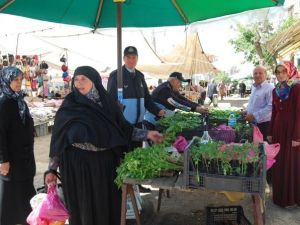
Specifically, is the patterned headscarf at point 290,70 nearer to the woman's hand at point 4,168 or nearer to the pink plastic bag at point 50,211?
the pink plastic bag at point 50,211

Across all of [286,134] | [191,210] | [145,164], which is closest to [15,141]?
[145,164]

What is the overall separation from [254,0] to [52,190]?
2.73m

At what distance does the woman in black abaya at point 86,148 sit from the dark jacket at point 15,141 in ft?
2.78

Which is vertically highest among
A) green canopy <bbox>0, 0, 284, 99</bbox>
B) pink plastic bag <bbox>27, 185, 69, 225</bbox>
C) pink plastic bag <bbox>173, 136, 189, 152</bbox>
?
green canopy <bbox>0, 0, 284, 99</bbox>

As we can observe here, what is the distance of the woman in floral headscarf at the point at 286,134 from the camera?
4.53 meters

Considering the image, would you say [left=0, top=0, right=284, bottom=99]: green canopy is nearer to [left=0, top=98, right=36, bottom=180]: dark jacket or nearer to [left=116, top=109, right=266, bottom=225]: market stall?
[left=0, top=98, right=36, bottom=180]: dark jacket

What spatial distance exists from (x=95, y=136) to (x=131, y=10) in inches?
88.2

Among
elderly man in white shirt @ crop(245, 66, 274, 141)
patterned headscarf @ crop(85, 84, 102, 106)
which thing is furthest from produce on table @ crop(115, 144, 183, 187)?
elderly man in white shirt @ crop(245, 66, 274, 141)

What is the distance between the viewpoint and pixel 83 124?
9.52ft

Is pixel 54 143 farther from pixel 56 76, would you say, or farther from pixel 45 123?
pixel 56 76

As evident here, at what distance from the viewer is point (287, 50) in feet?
38.7

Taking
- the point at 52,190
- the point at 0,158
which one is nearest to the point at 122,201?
the point at 52,190

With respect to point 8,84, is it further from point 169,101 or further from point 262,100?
point 262,100

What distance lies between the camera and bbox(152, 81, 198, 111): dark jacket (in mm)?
5733
